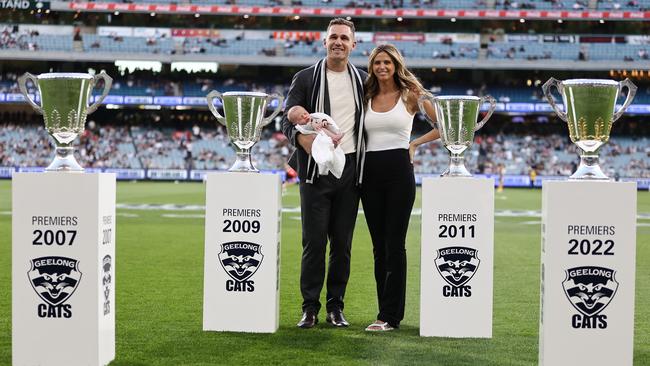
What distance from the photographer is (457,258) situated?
619 cm

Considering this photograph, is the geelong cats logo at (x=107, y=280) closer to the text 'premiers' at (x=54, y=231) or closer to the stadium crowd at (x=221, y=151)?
the text 'premiers' at (x=54, y=231)

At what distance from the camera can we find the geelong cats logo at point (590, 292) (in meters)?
4.85

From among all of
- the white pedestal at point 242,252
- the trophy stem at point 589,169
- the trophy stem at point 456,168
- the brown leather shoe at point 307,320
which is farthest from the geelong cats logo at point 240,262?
the trophy stem at point 589,169

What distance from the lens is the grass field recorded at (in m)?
5.39

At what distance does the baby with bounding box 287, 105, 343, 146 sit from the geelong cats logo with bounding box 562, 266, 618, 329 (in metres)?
1.87

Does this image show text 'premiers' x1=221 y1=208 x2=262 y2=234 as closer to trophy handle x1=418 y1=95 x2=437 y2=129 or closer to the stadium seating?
trophy handle x1=418 y1=95 x2=437 y2=129

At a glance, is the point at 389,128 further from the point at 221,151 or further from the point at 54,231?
the point at 221,151

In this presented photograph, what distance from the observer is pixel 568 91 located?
4902 mm

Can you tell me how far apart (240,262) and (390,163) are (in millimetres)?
1238

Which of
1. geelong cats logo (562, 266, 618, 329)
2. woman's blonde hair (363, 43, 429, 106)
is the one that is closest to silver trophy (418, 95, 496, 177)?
woman's blonde hair (363, 43, 429, 106)

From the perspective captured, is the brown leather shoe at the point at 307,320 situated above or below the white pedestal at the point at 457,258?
below

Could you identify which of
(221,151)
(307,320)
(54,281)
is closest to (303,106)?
(307,320)

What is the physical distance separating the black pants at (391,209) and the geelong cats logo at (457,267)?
14.5 inches

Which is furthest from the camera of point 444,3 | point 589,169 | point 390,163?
point 444,3
